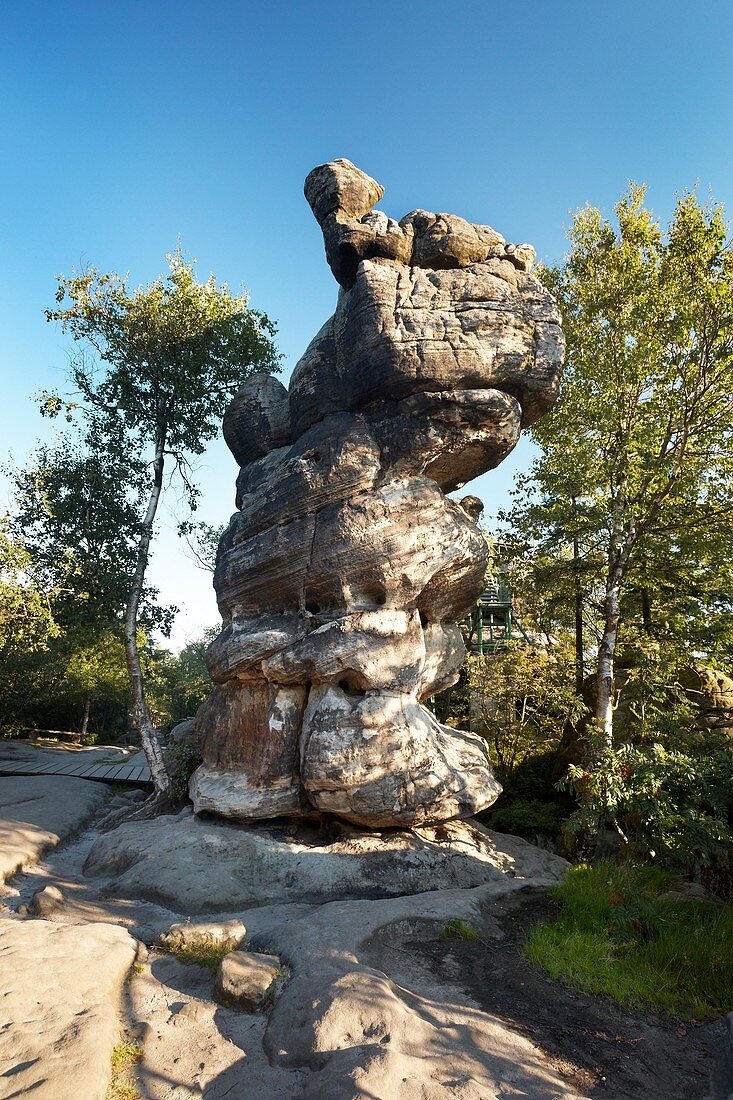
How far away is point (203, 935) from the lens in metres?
7.10

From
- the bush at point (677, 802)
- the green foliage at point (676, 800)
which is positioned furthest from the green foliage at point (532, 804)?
the green foliage at point (676, 800)

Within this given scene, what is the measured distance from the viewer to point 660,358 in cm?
1515

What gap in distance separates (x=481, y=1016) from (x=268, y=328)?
19529mm

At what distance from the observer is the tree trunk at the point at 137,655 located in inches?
576

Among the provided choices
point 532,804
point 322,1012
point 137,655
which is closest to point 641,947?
point 322,1012

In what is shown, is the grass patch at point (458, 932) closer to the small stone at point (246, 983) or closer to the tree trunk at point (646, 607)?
the small stone at point (246, 983)

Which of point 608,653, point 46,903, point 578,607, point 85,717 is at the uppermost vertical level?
point 578,607

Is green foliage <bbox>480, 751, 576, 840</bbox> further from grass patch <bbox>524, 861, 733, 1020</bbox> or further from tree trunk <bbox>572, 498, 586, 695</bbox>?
grass patch <bbox>524, 861, 733, 1020</bbox>

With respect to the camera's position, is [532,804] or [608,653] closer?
[608,653]

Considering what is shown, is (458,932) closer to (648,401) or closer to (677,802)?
(677,802)

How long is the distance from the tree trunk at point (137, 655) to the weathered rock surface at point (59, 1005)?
760 cm

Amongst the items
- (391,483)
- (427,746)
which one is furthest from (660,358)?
(427,746)

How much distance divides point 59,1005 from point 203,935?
2165 mm

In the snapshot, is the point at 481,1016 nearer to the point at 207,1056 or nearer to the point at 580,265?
the point at 207,1056
